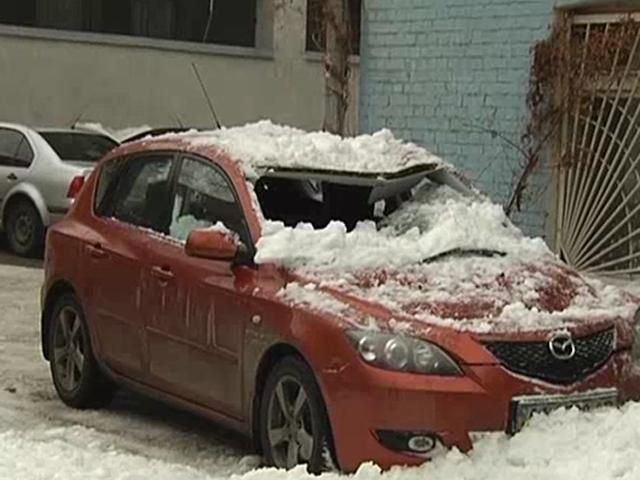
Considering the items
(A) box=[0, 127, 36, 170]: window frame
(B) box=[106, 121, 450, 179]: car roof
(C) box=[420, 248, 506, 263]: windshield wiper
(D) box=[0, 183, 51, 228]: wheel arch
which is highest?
(B) box=[106, 121, 450, 179]: car roof

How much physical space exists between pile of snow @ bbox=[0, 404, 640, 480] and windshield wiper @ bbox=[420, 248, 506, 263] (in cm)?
111

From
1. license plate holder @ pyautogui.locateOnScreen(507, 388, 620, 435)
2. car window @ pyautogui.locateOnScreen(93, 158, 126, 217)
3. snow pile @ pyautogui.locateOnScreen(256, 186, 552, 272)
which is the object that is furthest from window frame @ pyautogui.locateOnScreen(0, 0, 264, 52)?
license plate holder @ pyautogui.locateOnScreen(507, 388, 620, 435)

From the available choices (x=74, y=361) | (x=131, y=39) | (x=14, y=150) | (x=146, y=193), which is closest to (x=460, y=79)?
(x=146, y=193)

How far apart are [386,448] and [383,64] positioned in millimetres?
8071

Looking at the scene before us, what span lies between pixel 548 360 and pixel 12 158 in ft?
39.2

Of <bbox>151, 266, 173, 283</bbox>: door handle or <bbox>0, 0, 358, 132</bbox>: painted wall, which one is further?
<bbox>0, 0, 358, 132</bbox>: painted wall

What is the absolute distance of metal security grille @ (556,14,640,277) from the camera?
11883 millimetres

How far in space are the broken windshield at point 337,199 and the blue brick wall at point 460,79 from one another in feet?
17.0

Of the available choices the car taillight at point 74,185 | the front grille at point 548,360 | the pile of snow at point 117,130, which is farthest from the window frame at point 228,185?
the pile of snow at point 117,130

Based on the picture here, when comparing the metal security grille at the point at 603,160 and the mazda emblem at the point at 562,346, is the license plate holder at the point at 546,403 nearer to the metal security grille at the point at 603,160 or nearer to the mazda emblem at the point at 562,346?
the mazda emblem at the point at 562,346

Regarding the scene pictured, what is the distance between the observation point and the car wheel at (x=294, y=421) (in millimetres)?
6199

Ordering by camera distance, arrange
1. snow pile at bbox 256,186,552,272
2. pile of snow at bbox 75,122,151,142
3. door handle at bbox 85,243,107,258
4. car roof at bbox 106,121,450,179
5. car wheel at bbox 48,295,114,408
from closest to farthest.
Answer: snow pile at bbox 256,186,552,272 < car roof at bbox 106,121,450,179 < door handle at bbox 85,243,107,258 < car wheel at bbox 48,295,114,408 < pile of snow at bbox 75,122,151,142

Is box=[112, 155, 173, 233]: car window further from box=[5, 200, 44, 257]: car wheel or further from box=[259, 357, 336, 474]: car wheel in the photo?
box=[5, 200, 44, 257]: car wheel

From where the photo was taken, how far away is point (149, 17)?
979 inches
